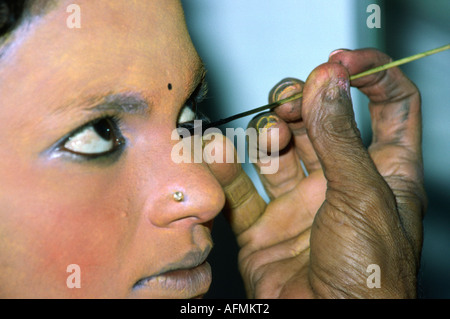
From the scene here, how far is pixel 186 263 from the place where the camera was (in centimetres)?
55

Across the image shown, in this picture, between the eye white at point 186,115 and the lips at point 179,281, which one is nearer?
the lips at point 179,281

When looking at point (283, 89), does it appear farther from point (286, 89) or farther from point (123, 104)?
point (123, 104)

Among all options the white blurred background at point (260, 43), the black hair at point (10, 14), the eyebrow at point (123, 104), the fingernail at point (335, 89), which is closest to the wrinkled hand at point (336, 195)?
the fingernail at point (335, 89)

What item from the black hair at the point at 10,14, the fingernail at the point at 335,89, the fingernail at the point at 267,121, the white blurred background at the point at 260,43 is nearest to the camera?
the black hair at the point at 10,14

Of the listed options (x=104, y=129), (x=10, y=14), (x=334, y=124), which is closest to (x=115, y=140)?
(x=104, y=129)

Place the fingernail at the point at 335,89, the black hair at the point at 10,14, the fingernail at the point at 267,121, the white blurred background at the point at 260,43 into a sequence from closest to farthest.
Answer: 1. the black hair at the point at 10,14
2. the fingernail at the point at 335,89
3. the fingernail at the point at 267,121
4. the white blurred background at the point at 260,43

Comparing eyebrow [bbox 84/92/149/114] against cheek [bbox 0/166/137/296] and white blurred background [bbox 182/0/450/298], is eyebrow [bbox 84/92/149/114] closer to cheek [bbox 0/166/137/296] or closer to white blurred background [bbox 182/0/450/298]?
cheek [bbox 0/166/137/296]

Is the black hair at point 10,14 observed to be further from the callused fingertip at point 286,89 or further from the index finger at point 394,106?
the index finger at point 394,106

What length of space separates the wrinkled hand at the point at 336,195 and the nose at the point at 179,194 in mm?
199

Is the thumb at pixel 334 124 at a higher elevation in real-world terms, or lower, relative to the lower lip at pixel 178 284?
higher

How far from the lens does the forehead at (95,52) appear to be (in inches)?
18.7

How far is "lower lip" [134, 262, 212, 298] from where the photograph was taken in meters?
0.53

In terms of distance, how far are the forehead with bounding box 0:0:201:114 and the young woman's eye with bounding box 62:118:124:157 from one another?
0.12 ft

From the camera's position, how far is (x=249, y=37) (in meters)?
0.96
